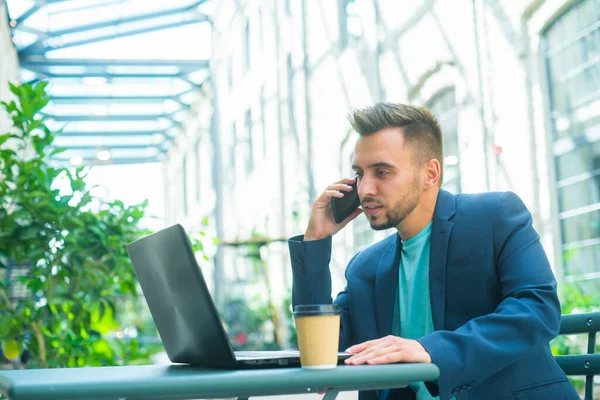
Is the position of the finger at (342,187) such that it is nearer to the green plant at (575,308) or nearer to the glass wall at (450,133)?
the green plant at (575,308)

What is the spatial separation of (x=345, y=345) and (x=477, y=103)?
6.06 meters

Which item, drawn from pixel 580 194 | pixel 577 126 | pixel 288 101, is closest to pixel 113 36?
pixel 288 101

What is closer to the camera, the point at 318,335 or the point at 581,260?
the point at 318,335

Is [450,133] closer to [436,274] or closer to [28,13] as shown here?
[436,274]

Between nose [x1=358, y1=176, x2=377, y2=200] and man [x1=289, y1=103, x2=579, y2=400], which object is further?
nose [x1=358, y1=176, x2=377, y2=200]

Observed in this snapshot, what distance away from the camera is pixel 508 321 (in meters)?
1.57

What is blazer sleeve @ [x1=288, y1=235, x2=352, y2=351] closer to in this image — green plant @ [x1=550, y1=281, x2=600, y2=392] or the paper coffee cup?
the paper coffee cup

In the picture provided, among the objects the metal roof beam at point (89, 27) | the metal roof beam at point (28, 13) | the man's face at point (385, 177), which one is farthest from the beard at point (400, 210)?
the metal roof beam at point (89, 27)

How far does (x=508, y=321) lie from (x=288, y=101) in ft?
46.5

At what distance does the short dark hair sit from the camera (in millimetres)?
1953

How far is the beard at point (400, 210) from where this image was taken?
1.92 metres

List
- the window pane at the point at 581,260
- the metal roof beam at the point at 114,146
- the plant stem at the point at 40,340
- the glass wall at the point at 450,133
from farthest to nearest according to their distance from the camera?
the metal roof beam at the point at 114,146 → the glass wall at the point at 450,133 → the window pane at the point at 581,260 → the plant stem at the point at 40,340

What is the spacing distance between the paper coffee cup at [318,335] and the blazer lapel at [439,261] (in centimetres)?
58

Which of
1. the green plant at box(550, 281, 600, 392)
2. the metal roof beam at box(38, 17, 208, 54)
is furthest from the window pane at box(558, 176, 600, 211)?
the metal roof beam at box(38, 17, 208, 54)
